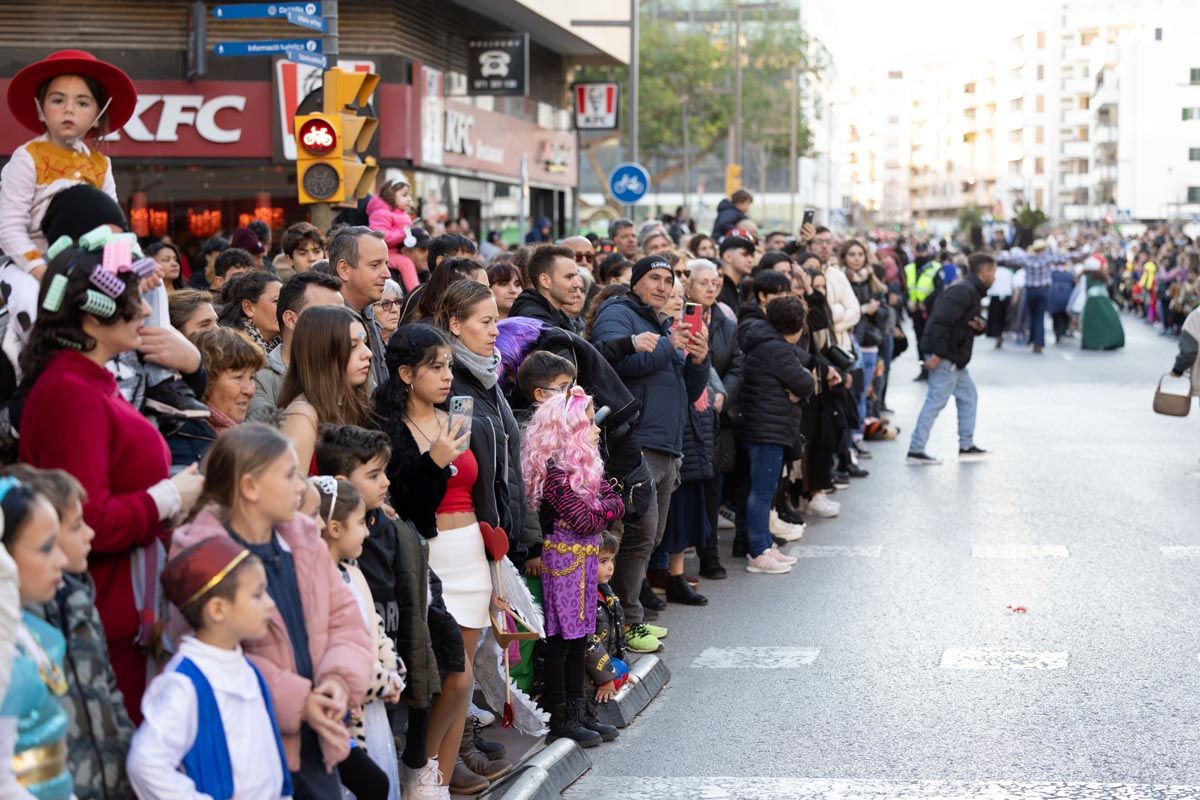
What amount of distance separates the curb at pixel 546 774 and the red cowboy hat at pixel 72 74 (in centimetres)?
276

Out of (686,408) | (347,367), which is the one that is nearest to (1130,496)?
(686,408)

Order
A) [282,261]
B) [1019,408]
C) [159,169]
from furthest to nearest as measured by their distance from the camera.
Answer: [159,169], [1019,408], [282,261]

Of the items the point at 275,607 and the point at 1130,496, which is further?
the point at 1130,496

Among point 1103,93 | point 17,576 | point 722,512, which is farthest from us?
point 1103,93

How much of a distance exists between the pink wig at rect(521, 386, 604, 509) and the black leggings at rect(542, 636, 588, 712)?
0.60 metres

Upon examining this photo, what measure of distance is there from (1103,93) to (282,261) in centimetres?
12263

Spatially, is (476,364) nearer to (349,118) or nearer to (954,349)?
(349,118)

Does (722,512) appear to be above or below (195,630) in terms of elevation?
below

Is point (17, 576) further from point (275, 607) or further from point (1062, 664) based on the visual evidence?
point (1062, 664)

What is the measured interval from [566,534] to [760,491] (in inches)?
170

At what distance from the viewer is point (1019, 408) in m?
22.0

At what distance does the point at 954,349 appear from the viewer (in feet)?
55.3

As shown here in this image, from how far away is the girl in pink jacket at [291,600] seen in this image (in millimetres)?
4715

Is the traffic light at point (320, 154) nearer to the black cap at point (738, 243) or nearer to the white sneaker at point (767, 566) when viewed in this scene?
the black cap at point (738, 243)
